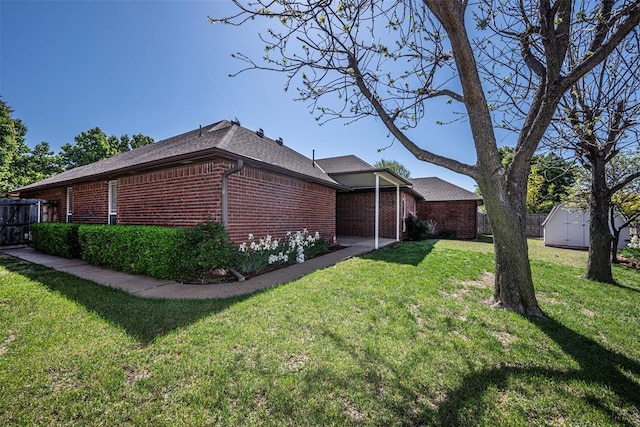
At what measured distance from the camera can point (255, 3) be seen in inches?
128

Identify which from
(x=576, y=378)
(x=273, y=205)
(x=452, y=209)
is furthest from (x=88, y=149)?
(x=576, y=378)

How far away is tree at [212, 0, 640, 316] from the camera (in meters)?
3.55

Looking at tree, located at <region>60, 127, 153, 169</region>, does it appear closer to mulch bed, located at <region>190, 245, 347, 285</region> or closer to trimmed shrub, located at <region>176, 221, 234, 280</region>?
trimmed shrub, located at <region>176, 221, 234, 280</region>

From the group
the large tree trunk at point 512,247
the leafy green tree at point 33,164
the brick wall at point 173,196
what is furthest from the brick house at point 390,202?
the leafy green tree at point 33,164

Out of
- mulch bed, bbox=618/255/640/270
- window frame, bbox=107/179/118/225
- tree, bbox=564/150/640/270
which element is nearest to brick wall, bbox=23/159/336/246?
window frame, bbox=107/179/118/225

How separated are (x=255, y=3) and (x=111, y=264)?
6.76 m

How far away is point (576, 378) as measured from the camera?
96.7 inches

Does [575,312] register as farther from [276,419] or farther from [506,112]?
[276,419]

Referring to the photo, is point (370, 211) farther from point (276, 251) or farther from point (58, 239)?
point (58, 239)

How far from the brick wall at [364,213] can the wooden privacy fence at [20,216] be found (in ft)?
46.6

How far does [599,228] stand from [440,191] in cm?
1358

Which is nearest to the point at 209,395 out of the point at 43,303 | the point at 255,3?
the point at 43,303

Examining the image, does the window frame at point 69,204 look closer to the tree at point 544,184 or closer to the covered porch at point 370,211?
the covered porch at point 370,211

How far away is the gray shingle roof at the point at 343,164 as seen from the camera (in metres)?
13.4
